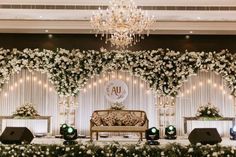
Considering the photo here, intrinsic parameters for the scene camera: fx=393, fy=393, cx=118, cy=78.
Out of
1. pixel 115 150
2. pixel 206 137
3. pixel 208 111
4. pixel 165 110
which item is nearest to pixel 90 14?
pixel 165 110

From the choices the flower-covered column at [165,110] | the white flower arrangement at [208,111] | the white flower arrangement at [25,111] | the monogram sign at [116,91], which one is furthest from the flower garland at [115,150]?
the monogram sign at [116,91]

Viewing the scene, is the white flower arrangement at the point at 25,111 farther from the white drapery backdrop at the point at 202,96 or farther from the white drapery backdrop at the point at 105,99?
the white drapery backdrop at the point at 202,96

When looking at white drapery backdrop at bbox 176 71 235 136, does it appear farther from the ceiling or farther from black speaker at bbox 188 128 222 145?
black speaker at bbox 188 128 222 145

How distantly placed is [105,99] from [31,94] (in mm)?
2557

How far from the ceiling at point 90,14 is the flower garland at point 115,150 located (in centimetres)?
562

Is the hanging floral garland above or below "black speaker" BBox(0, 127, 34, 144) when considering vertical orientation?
above

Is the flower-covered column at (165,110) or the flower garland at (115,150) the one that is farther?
the flower-covered column at (165,110)

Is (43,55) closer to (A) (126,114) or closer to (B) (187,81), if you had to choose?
(A) (126,114)

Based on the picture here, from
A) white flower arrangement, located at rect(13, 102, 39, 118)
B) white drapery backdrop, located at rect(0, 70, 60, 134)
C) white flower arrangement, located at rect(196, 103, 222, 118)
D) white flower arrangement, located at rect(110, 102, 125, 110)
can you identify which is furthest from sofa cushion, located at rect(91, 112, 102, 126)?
white flower arrangement, located at rect(196, 103, 222, 118)

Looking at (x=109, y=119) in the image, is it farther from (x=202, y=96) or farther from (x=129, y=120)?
(x=202, y=96)

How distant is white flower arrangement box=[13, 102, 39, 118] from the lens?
41.9 ft

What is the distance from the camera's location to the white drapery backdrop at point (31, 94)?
1345 centimetres

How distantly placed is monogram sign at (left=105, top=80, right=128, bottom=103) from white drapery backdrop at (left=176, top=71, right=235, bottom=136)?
73.0 inches

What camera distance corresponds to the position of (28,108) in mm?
12883
